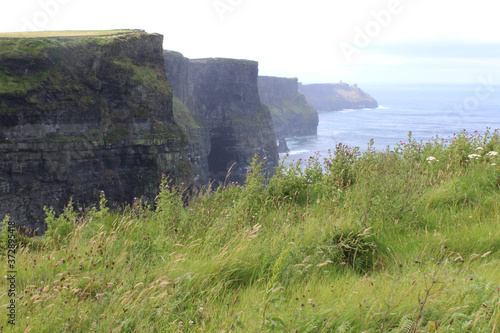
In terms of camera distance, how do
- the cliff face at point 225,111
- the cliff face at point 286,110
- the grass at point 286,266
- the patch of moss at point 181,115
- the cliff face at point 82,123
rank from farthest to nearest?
the cliff face at point 286,110
the cliff face at point 225,111
the patch of moss at point 181,115
the cliff face at point 82,123
the grass at point 286,266

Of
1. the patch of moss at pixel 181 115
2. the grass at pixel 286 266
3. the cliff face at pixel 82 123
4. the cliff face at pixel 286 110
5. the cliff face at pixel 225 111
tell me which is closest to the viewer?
the grass at pixel 286 266

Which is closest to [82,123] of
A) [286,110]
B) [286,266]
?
[286,266]

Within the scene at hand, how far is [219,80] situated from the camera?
349 ft

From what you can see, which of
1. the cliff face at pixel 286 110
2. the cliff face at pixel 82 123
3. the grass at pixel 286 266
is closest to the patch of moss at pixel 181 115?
the cliff face at pixel 82 123

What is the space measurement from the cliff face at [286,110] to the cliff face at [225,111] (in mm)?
73462

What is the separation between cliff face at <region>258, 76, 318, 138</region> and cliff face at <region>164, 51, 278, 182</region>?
2892 inches

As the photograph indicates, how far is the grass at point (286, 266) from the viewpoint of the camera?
279 cm

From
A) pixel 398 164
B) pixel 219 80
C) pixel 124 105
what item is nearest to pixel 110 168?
pixel 124 105

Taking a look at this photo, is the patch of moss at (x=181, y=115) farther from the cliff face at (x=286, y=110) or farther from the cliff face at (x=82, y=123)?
the cliff face at (x=286, y=110)

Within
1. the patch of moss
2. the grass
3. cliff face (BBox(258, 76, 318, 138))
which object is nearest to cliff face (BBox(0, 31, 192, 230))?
the patch of moss

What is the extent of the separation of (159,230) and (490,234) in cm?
428

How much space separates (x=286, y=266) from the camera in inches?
145

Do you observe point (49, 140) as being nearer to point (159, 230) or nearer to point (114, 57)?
point (114, 57)

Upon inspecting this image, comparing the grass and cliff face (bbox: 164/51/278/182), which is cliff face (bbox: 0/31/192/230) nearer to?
the grass
